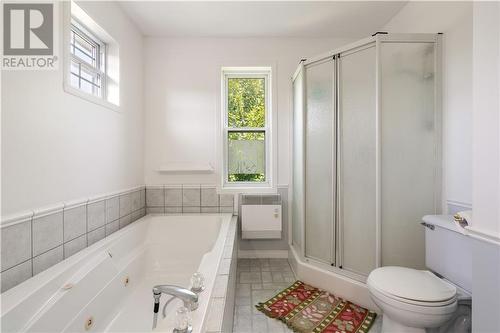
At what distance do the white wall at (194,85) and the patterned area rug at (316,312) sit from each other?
1.55m

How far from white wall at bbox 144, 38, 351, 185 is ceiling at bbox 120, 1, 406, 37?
0.11 metres

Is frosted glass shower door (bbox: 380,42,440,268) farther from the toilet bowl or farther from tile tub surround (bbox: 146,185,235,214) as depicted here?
tile tub surround (bbox: 146,185,235,214)

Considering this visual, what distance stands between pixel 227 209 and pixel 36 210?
169 cm

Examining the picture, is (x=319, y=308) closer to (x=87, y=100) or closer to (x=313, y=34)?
(x=87, y=100)

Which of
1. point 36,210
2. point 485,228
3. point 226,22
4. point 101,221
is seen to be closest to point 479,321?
point 485,228

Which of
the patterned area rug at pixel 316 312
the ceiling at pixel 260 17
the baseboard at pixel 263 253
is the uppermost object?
the ceiling at pixel 260 17

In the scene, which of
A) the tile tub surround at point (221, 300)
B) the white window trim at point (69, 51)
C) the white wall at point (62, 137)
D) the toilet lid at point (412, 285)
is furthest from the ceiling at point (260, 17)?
the toilet lid at point (412, 285)

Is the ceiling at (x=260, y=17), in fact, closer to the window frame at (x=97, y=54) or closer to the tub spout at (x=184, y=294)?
the window frame at (x=97, y=54)

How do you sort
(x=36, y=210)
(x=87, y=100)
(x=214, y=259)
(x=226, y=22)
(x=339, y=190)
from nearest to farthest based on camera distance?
(x=36, y=210), (x=214, y=259), (x=87, y=100), (x=339, y=190), (x=226, y=22)

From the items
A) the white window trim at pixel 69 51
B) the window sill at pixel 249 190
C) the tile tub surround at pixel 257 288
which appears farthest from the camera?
the window sill at pixel 249 190

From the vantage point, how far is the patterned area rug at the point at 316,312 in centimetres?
158

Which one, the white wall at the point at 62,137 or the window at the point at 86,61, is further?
the window at the point at 86,61

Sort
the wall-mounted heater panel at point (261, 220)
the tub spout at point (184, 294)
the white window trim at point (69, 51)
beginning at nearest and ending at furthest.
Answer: the tub spout at point (184, 294), the white window trim at point (69, 51), the wall-mounted heater panel at point (261, 220)

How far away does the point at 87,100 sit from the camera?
1.69 m
